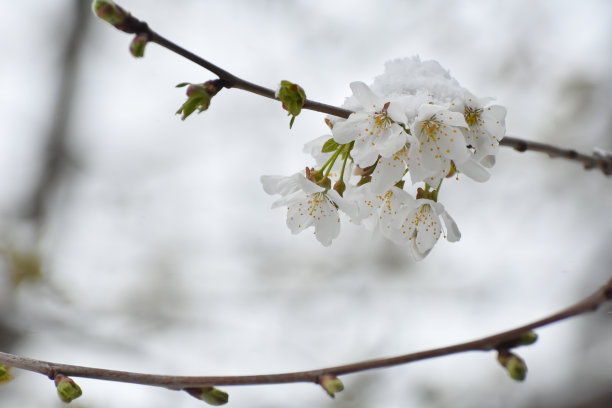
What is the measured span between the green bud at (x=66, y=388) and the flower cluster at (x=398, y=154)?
1.74 feet

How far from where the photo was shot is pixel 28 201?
3.47m

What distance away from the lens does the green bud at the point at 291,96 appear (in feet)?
2.61

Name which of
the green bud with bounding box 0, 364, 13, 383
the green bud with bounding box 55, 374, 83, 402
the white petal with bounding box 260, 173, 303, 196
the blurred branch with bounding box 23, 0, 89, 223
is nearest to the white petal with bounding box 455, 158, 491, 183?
the white petal with bounding box 260, 173, 303, 196

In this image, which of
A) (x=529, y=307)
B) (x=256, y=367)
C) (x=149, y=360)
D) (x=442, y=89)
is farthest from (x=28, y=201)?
(x=529, y=307)

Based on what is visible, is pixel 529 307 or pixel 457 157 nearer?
pixel 457 157

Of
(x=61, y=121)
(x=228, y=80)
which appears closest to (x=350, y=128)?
(x=228, y=80)

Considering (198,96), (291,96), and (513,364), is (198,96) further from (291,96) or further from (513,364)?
(513,364)

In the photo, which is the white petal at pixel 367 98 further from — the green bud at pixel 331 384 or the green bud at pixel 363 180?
the green bud at pixel 331 384

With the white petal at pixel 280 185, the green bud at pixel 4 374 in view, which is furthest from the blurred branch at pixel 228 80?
the green bud at pixel 4 374

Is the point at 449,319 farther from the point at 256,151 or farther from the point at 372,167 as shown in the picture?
the point at 372,167

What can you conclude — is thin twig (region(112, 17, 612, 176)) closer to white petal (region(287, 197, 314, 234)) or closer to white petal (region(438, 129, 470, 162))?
white petal (region(438, 129, 470, 162))

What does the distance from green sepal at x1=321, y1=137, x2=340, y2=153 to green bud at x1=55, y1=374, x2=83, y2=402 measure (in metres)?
0.63

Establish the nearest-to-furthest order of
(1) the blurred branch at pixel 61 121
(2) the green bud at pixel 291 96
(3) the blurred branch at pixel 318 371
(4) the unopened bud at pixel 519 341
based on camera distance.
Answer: (3) the blurred branch at pixel 318 371, (4) the unopened bud at pixel 519 341, (2) the green bud at pixel 291 96, (1) the blurred branch at pixel 61 121

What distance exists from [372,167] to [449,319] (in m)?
3.15
